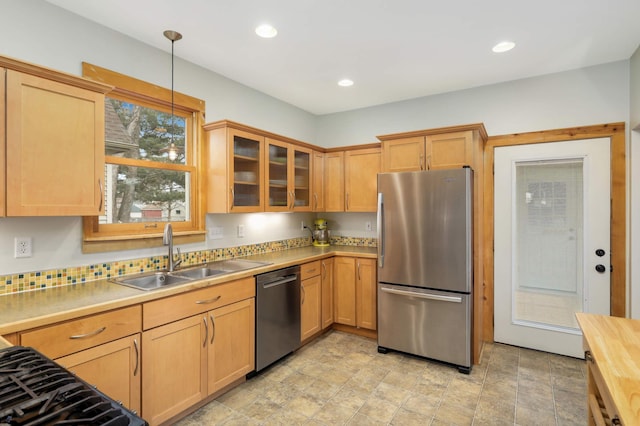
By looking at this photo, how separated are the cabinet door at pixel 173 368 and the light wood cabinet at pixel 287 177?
4.72ft

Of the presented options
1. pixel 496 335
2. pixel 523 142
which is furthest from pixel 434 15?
pixel 496 335

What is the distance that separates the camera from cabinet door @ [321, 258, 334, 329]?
3613 mm

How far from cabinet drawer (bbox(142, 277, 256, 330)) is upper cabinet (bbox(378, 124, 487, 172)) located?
190 cm

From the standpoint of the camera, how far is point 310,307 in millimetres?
3393

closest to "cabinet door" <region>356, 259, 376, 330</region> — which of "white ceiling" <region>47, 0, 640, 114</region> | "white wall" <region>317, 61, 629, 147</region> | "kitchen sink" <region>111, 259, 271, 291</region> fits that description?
"kitchen sink" <region>111, 259, 271, 291</region>

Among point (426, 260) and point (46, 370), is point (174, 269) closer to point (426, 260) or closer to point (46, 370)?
point (46, 370)

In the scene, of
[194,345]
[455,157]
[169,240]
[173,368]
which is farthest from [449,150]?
[173,368]

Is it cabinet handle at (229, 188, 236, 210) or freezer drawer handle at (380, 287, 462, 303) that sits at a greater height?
cabinet handle at (229, 188, 236, 210)

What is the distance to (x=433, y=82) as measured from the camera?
3.46 meters

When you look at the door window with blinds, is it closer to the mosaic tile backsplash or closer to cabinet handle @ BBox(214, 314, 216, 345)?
the mosaic tile backsplash

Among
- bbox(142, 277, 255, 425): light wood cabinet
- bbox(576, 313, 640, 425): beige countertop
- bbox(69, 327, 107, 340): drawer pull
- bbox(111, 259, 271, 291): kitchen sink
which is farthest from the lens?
bbox(111, 259, 271, 291): kitchen sink

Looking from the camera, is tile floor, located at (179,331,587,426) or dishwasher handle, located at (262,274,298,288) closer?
tile floor, located at (179,331,587,426)

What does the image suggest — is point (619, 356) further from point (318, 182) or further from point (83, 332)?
point (318, 182)

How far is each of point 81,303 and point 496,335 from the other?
3.69m
